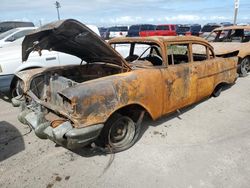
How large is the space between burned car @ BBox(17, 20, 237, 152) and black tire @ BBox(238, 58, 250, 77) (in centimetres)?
341

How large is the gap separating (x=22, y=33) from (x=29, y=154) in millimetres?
7570

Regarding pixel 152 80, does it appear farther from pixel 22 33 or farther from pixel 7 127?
pixel 22 33

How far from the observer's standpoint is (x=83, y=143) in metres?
3.41

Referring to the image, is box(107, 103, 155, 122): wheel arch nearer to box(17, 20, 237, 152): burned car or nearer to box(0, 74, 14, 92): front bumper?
box(17, 20, 237, 152): burned car

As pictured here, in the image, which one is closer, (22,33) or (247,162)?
(247,162)

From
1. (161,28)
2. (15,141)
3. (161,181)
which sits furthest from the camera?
(161,28)

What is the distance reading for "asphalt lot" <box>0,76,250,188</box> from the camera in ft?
10.8

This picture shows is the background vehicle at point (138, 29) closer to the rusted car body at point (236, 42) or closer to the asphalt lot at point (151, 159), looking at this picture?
the rusted car body at point (236, 42)

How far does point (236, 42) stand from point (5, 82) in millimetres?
7276

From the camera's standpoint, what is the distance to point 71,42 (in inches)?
163

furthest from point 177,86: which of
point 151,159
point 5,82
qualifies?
point 5,82

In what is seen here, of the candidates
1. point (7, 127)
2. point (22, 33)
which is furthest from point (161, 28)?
point (7, 127)

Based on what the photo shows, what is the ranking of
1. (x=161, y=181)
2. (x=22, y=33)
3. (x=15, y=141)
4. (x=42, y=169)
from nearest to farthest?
1. (x=161, y=181)
2. (x=42, y=169)
3. (x=15, y=141)
4. (x=22, y=33)

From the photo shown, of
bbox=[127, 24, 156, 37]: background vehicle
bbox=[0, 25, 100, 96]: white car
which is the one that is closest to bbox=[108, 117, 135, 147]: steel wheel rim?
bbox=[0, 25, 100, 96]: white car
